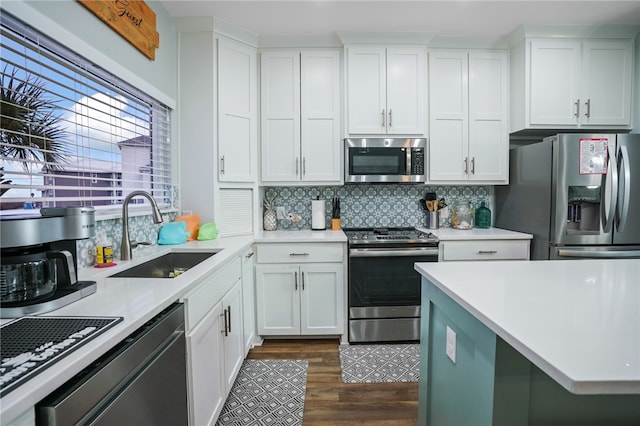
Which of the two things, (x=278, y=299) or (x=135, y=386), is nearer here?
(x=135, y=386)

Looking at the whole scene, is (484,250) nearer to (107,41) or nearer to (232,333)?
(232,333)

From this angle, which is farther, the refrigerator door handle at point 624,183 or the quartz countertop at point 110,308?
the refrigerator door handle at point 624,183

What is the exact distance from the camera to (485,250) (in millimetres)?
2740

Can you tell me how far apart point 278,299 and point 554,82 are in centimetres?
296

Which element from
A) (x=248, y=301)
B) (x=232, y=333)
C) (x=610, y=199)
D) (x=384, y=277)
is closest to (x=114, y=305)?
(x=232, y=333)

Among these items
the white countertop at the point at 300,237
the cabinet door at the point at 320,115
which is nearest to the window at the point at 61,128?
the white countertop at the point at 300,237

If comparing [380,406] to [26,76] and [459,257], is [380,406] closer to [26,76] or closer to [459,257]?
[459,257]

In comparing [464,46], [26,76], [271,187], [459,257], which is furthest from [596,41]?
[26,76]

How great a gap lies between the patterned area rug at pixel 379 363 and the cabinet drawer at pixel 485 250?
2.66 ft

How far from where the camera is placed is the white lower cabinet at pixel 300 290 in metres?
2.67

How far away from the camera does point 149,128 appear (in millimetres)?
2324

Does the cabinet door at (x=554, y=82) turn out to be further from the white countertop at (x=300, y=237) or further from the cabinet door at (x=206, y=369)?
the cabinet door at (x=206, y=369)

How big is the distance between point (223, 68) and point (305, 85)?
2.28 feet

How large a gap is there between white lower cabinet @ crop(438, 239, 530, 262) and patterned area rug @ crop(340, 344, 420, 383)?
31.8 inches
